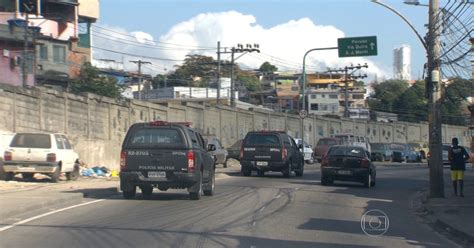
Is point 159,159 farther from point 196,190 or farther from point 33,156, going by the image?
point 33,156

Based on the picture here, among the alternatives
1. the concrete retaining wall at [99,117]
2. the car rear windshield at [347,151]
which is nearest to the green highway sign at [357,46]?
the concrete retaining wall at [99,117]

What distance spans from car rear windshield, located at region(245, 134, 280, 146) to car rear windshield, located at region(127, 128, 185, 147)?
12.0 metres

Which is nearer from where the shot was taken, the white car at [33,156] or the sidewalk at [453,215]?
the sidewalk at [453,215]

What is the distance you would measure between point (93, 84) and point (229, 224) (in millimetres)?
55538

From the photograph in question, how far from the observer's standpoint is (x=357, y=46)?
45938 mm

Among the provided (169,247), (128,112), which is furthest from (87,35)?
(169,247)

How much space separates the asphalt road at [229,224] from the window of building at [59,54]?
148 ft

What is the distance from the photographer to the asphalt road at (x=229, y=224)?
11008mm

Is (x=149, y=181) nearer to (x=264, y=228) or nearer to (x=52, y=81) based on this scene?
(x=264, y=228)

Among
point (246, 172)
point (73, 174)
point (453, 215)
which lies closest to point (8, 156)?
point (73, 174)

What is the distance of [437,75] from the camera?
2005 centimetres

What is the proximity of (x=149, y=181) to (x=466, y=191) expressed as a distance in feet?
38.2

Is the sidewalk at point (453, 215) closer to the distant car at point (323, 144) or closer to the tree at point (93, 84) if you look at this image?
the distant car at point (323, 144)

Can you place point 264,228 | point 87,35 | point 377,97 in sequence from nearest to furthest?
point 264,228 < point 87,35 < point 377,97
